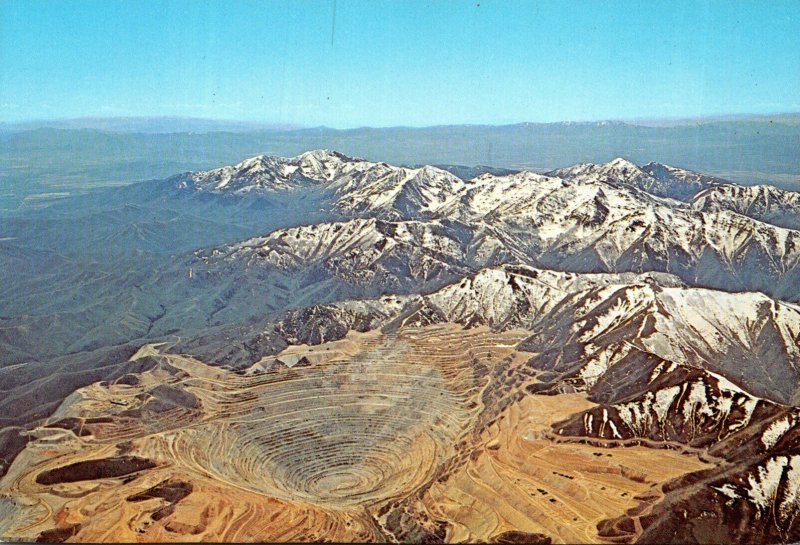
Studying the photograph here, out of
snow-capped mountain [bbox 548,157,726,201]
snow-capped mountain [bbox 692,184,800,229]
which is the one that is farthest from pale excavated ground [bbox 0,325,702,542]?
snow-capped mountain [bbox 548,157,726,201]

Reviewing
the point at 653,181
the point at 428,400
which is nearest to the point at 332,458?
the point at 428,400

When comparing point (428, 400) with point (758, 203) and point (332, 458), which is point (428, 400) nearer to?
point (332, 458)

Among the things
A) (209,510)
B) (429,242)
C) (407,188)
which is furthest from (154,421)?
(407,188)

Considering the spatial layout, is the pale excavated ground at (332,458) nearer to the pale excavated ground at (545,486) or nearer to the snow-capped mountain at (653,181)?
the pale excavated ground at (545,486)

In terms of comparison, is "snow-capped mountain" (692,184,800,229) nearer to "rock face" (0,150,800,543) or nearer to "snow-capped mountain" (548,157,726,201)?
"snow-capped mountain" (548,157,726,201)

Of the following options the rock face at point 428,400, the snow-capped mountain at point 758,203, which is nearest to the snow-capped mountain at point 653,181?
the snow-capped mountain at point 758,203

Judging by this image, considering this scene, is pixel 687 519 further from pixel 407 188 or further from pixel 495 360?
pixel 407 188
